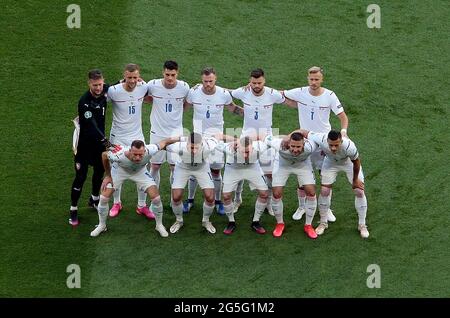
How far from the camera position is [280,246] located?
544 inches

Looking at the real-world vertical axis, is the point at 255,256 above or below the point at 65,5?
below

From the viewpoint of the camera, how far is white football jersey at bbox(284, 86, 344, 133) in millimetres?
14148

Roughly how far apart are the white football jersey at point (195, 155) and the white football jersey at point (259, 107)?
667 millimetres

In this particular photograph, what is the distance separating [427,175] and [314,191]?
2.21 m

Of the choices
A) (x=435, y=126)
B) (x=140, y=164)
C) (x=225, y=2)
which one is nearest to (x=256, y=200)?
(x=140, y=164)

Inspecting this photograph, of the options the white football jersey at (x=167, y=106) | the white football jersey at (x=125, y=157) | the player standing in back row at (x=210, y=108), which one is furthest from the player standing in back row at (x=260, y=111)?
the white football jersey at (x=125, y=157)

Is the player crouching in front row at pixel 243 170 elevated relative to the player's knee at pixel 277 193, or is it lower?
elevated

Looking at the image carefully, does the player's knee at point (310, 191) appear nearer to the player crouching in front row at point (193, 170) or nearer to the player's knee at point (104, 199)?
the player crouching in front row at point (193, 170)

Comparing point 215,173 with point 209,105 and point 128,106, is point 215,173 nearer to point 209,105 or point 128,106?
point 209,105

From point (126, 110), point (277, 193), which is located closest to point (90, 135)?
point (126, 110)

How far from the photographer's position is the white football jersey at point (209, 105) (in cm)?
1417

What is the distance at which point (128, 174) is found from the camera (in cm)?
1371

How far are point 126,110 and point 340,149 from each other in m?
2.84

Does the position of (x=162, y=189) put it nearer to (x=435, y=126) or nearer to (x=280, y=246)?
(x=280, y=246)
